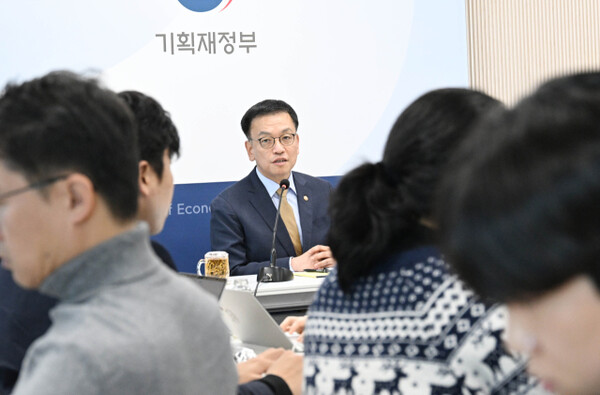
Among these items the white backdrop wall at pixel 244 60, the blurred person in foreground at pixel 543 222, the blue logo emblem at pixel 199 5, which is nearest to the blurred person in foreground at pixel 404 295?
the blurred person in foreground at pixel 543 222

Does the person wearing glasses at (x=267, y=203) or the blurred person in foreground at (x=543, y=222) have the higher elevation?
the blurred person in foreground at (x=543, y=222)

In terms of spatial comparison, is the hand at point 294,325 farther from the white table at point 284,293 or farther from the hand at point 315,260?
the hand at point 315,260

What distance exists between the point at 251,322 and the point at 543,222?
177cm

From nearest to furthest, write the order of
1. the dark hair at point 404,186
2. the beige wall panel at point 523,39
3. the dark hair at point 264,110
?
the dark hair at point 404,186 → the dark hair at point 264,110 → the beige wall panel at point 523,39

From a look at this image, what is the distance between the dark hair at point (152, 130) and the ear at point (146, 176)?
0.5 inches

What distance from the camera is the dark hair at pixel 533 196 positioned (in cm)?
57

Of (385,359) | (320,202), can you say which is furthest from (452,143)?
(320,202)

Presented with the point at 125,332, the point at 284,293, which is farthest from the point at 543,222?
the point at 284,293

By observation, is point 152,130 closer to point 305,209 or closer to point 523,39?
point 305,209

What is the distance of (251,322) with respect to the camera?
Result: 2270 mm

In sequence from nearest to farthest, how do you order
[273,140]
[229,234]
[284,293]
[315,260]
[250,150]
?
[284,293], [315,260], [229,234], [273,140], [250,150]

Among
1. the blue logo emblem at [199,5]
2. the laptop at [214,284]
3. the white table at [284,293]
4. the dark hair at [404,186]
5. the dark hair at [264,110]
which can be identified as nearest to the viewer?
the dark hair at [404,186]

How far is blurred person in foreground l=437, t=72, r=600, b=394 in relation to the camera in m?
0.57

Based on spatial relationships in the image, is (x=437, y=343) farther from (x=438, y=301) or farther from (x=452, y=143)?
(x=452, y=143)
